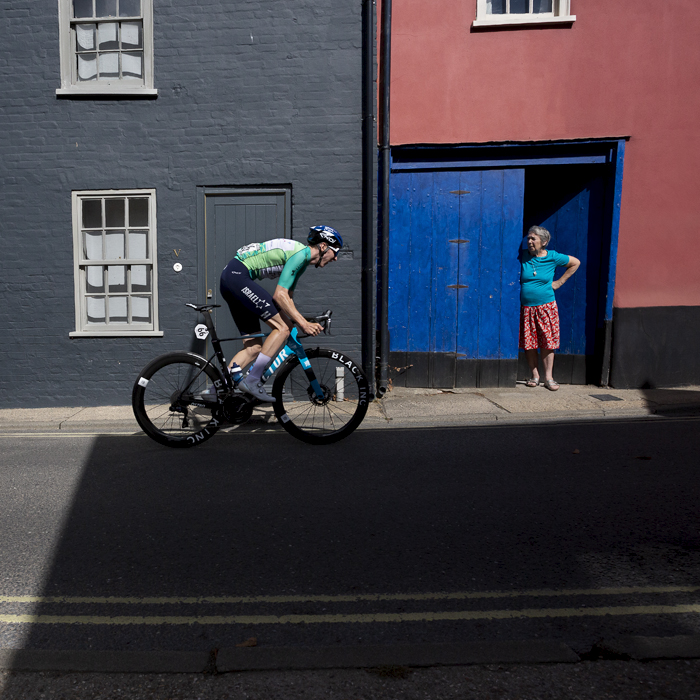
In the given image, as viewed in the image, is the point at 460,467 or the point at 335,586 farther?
the point at 460,467

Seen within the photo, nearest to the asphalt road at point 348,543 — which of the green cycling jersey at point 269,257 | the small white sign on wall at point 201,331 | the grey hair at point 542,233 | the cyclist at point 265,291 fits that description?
the cyclist at point 265,291

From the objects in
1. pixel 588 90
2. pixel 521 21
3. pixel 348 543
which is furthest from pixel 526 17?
pixel 348 543

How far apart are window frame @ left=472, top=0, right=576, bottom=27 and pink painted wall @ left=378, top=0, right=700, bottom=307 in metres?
0.09

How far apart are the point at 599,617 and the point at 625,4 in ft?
25.5

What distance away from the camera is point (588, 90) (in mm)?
8352

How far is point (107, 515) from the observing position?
4383mm

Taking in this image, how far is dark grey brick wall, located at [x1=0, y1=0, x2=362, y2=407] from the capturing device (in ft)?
26.9

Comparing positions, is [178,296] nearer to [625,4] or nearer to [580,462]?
[580,462]

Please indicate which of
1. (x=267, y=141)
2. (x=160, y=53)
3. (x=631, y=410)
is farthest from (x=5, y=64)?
(x=631, y=410)

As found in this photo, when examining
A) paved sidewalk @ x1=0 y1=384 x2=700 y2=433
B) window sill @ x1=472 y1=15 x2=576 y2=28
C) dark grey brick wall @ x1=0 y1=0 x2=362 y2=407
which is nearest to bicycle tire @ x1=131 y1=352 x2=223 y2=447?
paved sidewalk @ x1=0 y1=384 x2=700 y2=433

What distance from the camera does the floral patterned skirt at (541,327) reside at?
863 cm

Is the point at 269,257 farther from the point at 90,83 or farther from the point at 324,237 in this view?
the point at 90,83

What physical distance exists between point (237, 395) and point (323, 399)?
743 millimetres

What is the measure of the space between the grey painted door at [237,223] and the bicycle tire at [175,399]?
7.93 feet
